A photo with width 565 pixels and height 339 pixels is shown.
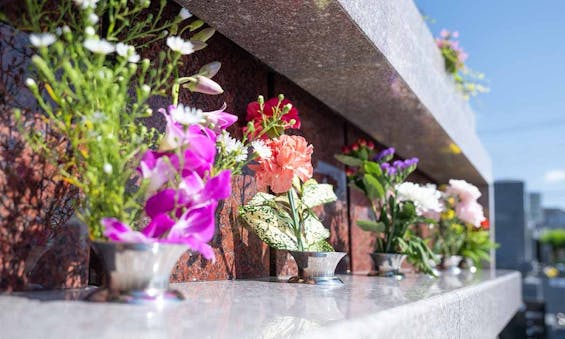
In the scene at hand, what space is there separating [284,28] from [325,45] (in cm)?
13

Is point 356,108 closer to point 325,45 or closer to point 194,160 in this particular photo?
point 325,45

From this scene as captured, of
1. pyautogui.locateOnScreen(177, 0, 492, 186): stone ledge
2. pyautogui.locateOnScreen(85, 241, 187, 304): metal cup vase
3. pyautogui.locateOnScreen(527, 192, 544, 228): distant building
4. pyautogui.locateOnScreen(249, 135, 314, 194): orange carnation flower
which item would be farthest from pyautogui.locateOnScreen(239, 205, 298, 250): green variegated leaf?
pyautogui.locateOnScreen(527, 192, 544, 228): distant building

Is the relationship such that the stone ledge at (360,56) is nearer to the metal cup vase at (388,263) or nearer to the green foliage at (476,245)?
the metal cup vase at (388,263)

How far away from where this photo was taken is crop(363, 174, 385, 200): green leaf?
5.46 feet

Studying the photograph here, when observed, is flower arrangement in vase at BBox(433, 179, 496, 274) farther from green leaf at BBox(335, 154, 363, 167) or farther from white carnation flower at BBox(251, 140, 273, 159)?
white carnation flower at BBox(251, 140, 273, 159)

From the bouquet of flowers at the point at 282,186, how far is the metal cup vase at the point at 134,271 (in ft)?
1.16

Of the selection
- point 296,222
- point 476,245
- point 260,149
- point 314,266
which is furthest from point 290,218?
point 476,245

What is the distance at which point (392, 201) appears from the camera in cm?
171

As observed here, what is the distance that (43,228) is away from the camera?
782 mm

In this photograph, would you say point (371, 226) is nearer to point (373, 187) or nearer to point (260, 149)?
point (373, 187)

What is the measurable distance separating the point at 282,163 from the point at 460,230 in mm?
1803

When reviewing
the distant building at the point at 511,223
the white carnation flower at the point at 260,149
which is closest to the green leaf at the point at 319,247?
the white carnation flower at the point at 260,149

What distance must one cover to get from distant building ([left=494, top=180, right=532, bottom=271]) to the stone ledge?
12.6 feet

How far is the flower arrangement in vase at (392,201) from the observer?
169 cm
